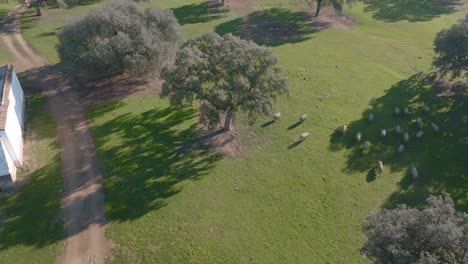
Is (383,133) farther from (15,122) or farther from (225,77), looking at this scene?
(15,122)

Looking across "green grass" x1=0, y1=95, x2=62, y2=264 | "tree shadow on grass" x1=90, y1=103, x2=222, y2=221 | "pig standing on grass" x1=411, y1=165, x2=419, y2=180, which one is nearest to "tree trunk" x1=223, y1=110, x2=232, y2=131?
"tree shadow on grass" x1=90, y1=103, x2=222, y2=221

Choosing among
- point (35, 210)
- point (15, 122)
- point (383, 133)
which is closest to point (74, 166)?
point (35, 210)

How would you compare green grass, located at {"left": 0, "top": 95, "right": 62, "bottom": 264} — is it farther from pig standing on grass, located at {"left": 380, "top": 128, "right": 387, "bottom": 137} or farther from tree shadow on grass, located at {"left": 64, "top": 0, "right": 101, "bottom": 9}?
tree shadow on grass, located at {"left": 64, "top": 0, "right": 101, "bottom": 9}

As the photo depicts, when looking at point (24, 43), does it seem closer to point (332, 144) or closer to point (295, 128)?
point (295, 128)

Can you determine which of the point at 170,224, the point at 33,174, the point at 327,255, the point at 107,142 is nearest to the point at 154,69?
the point at 107,142

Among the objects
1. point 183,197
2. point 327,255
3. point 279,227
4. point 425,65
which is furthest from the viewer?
point 425,65
